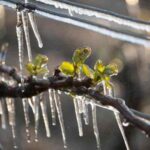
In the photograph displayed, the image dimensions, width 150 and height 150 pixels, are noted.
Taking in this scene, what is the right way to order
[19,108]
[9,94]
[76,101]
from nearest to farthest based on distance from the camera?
[9,94], [76,101], [19,108]

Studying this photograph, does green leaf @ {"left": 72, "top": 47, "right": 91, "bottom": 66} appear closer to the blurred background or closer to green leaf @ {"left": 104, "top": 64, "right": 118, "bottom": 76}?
green leaf @ {"left": 104, "top": 64, "right": 118, "bottom": 76}

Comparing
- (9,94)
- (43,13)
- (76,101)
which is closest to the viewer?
(9,94)

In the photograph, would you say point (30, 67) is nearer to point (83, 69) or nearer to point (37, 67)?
point (37, 67)

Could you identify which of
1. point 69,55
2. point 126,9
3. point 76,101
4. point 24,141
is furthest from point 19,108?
point 76,101

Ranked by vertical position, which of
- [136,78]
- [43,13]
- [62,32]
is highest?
[43,13]

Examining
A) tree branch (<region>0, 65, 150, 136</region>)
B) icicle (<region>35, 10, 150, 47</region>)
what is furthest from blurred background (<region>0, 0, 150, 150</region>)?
tree branch (<region>0, 65, 150, 136</region>)

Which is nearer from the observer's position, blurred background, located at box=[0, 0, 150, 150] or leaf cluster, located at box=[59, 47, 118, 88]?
leaf cluster, located at box=[59, 47, 118, 88]

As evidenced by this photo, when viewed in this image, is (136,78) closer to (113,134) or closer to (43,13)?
(113,134)
